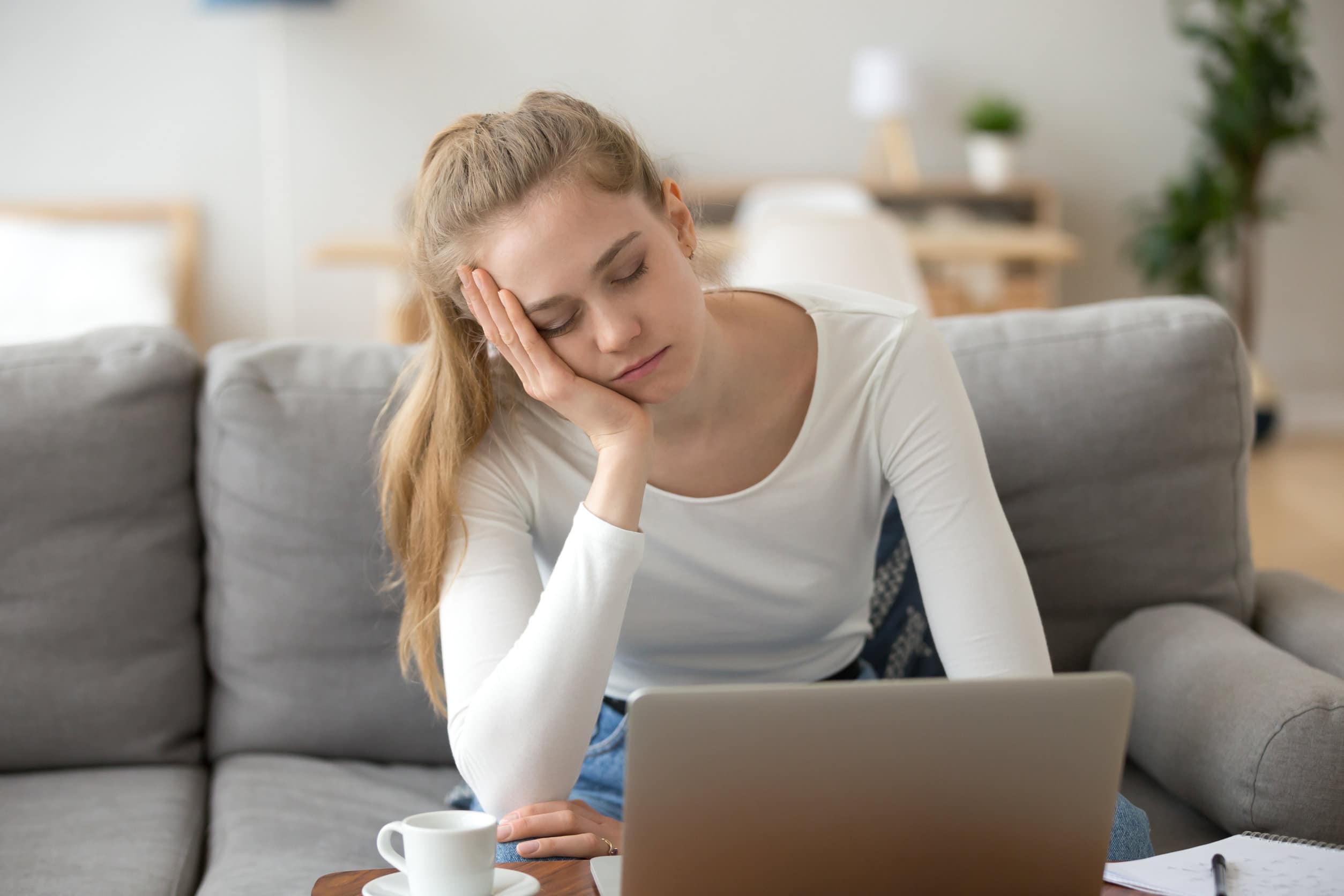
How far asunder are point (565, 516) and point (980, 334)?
0.61m

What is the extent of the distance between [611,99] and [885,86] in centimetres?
111

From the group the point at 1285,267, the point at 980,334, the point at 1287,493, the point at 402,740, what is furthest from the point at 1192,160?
the point at 402,740

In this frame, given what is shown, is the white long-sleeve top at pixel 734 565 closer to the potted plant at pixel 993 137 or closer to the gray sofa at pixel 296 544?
the gray sofa at pixel 296 544

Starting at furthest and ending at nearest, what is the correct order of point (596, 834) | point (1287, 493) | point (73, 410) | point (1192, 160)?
point (1192, 160) → point (1287, 493) → point (73, 410) → point (596, 834)

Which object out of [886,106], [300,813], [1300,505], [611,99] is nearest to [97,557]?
[300,813]

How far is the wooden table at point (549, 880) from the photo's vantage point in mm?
814

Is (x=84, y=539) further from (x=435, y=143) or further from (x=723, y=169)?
(x=723, y=169)

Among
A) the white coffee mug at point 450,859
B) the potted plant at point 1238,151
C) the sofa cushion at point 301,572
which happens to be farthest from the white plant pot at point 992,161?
the white coffee mug at point 450,859

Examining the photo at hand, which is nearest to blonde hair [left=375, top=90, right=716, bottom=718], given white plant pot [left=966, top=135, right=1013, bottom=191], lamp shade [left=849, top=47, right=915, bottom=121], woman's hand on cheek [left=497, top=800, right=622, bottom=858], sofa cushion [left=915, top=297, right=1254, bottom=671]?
woman's hand on cheek [left=497, top=800, right=622, bottom=858]

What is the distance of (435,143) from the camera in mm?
1180

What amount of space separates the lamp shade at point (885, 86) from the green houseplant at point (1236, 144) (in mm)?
1104

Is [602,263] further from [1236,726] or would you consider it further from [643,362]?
[1236,726]

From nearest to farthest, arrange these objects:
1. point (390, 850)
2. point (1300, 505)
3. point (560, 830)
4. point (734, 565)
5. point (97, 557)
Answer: point (390, 850) → point (560, 830) → point (734, 565) → point (97, 557) → point (1300, 505)

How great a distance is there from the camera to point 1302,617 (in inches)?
57.2
